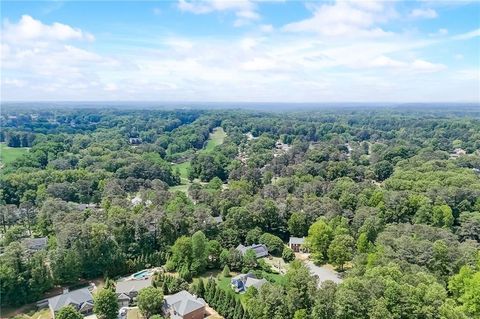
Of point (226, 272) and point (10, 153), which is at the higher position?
point (10, 153)

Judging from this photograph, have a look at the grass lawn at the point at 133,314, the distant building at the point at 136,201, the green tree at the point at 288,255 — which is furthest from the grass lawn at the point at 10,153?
the green tree at the point at 288,255

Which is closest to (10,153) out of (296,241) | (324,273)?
(296,241)

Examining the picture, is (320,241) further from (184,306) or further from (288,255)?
(184,306)

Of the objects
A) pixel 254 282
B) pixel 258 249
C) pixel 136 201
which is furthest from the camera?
pixel 136 201

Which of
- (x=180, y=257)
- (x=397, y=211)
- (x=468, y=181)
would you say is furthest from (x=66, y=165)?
(x=468, y=181)

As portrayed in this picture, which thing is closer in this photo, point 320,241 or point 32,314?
point 32,314

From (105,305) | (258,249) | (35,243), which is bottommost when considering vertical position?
(258,249)
